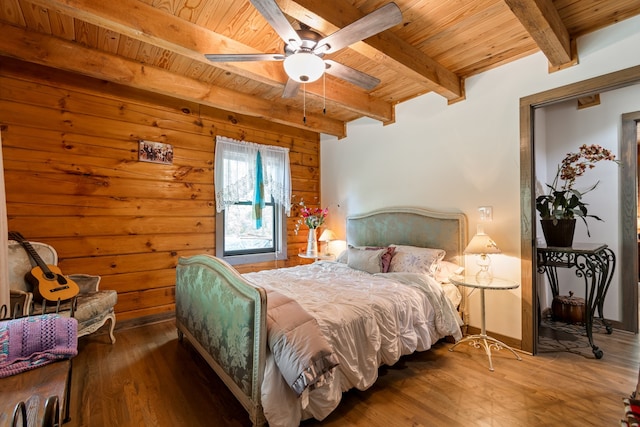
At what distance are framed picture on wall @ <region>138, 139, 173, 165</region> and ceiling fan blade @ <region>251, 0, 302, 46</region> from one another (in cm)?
229

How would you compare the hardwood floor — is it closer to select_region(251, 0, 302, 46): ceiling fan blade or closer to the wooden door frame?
the wooden door frame

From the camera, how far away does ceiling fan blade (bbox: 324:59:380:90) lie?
2.17m

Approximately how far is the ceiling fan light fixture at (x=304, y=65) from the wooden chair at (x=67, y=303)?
8.19 ft

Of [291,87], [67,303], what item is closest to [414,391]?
[291,87]

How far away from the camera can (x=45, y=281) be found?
2469 millimetres

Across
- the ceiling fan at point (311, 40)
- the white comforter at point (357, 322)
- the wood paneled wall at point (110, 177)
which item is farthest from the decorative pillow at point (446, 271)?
the wood paneled wall at point (110, 177)

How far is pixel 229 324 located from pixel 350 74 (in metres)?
2.00

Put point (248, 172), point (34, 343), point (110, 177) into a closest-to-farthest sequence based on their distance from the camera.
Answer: point (34, 343) → point (110, 177) → point (248, 172)

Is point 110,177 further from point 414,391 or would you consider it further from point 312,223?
point 414,391

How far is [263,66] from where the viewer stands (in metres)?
2.69

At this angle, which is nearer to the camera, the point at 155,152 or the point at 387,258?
the point at 387,258

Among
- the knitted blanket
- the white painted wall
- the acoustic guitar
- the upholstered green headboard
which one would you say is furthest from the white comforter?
the acoustic guitar

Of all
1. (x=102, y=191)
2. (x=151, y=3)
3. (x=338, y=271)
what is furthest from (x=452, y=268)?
(x=102, y=191)

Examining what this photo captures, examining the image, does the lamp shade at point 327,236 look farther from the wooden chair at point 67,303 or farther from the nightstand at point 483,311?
the wooden chair at point 67,303
